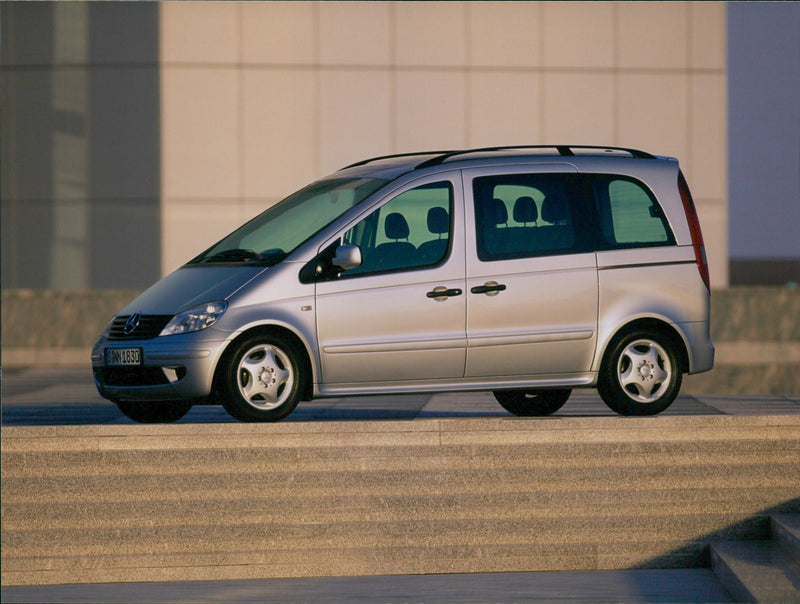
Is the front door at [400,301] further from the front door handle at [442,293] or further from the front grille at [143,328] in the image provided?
the front grille at [143,328]

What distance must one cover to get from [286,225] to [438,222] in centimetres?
112

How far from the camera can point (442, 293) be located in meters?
9.48

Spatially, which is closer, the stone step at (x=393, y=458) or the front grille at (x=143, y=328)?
the stone step at (x=393, y=458)

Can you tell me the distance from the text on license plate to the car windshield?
37.2 inches

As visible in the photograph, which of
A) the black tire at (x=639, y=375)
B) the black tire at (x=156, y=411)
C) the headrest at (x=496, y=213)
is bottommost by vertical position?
the black tire at (x=156, y=411)

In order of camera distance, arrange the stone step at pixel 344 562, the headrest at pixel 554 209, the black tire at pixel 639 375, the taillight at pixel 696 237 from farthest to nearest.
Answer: the taillight at pixel 696 237 → the headrest at pixel 554 209 → the black tire at pixel 639 375 → the stone step at pixel 344 562

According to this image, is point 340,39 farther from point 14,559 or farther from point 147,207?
point 14,559

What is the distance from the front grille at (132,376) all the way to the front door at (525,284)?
1985 mm

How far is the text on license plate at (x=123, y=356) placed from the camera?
9.22 metres

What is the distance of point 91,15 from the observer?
25203mm

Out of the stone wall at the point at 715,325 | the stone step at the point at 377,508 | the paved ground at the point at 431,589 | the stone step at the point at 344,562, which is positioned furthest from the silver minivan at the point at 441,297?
the stone wall at the point at 715,325

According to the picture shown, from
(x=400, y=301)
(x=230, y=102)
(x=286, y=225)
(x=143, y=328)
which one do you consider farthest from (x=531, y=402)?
(x=230, y=102)

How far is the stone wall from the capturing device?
22.5 meters

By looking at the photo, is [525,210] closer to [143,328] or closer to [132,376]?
[143,328]
